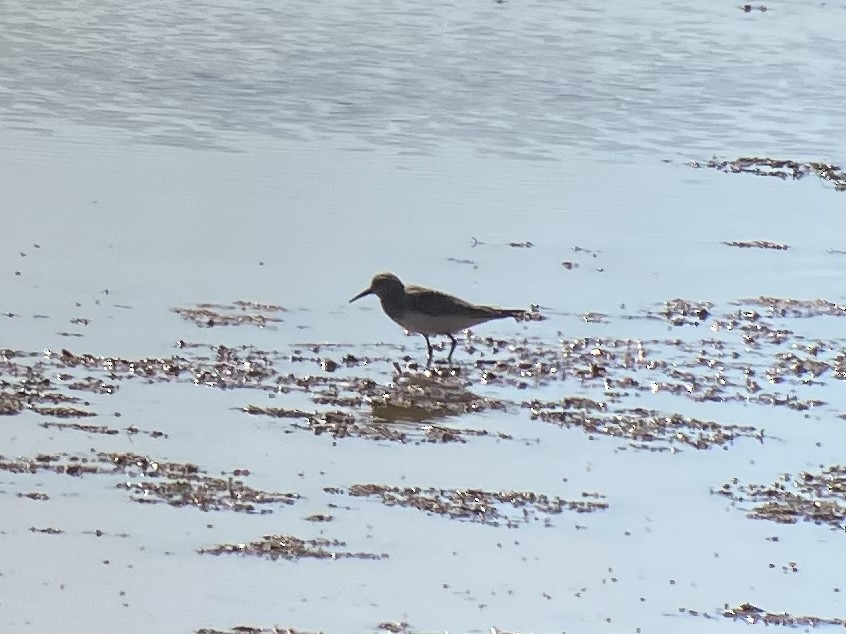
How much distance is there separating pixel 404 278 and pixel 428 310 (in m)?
2.18

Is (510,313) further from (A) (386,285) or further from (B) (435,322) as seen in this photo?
(A) (386,285)

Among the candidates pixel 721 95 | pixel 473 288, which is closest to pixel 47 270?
pixel 473 288

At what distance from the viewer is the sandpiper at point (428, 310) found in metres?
12.0

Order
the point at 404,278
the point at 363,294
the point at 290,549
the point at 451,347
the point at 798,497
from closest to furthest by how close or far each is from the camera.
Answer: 1. the point at 290,549
2. the point at 798,497
3. the point at 451,347
4. the point at 363,294
5. the point at 404,278

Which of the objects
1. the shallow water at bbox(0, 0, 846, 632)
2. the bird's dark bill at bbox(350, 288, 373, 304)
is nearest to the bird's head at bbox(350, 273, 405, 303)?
the bird's dark bill at bbox(350, 288, 373, 304)

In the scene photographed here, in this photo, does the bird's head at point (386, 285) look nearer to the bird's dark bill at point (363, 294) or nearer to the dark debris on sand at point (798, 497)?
the bird's dark bill at point (363, 294)

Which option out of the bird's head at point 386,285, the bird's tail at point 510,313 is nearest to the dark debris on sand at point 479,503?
the bird's tail at point 510,313

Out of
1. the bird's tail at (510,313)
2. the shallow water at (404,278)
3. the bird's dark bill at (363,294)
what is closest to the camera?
the shallow water at (404,278)

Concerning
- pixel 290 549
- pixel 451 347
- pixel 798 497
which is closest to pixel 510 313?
pixel 451 347

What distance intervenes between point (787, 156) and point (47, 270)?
10.5 meters

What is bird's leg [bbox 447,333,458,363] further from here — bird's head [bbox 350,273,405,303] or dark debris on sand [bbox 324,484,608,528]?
dark debris on sand [bbox 324,484,608,528]

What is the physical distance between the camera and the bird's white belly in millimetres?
12039

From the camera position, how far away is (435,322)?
39.5ft

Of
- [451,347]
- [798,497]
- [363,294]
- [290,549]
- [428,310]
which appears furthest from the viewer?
[363,294]
